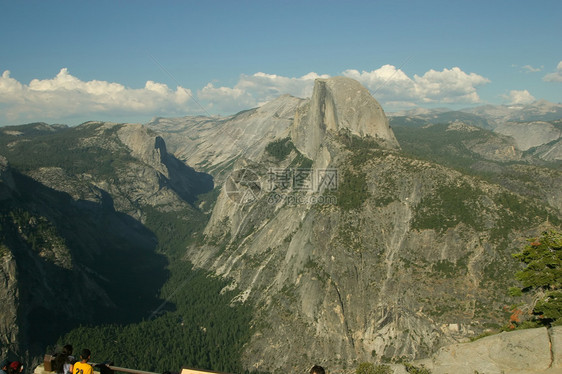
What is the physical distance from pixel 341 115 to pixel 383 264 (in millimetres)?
73428

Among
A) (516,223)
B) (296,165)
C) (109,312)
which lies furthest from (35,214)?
(516,223)

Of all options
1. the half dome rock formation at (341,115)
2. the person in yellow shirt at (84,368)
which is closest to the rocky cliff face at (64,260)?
the person in yellow shirt at (84,368)

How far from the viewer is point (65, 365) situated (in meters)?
15.9

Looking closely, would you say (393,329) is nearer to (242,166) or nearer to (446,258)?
(446,258)

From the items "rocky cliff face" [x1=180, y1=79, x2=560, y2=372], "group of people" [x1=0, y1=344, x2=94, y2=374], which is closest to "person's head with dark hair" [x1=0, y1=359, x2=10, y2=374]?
"group of people" [x1=0, y1=344, x2=94, y2=374]

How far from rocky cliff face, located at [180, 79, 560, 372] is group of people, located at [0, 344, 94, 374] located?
211 ft

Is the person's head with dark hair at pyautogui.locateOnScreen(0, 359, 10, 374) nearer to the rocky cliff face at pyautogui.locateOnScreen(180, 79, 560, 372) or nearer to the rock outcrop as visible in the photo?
the rock outcrop

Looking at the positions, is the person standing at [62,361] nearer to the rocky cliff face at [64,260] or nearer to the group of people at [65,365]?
the group of people at [65,365]

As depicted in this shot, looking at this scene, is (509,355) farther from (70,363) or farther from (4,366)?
(4,366)

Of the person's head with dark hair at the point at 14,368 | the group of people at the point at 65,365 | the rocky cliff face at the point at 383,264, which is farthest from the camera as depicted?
the rocky cliff face at the point at 383,264

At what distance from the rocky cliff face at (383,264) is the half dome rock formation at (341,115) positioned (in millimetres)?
26979

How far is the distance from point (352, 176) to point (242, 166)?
64231 mm

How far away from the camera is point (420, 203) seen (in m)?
83.2

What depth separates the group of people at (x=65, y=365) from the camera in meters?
15.2
